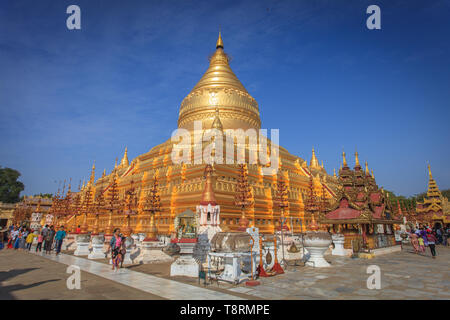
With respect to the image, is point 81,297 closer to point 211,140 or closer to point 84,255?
point 84,255

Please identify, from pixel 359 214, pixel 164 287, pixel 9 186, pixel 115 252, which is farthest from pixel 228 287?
pixel 9 186

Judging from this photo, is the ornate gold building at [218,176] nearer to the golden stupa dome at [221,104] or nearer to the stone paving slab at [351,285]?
the golden stupa dome at [221,104]

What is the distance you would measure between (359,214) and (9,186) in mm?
78097

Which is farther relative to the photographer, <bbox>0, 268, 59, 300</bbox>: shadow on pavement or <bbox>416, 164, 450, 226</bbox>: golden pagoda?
<bbox>416, 164, 450, 226</bbox>: golden pagoda

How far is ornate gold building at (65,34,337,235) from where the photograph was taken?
24.0m

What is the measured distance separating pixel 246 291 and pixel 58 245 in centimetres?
1344

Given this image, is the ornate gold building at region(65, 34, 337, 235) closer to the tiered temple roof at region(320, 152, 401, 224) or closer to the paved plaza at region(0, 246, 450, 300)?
the tiered temple roof at region(320, 152, 401, 224)

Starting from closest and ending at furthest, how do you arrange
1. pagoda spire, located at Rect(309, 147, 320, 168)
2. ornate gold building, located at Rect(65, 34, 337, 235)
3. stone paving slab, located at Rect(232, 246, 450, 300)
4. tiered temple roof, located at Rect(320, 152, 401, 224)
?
stone paving slab, located at Rect(232, 246, 450, 300) < tiered temple roof, located at Rect(320, 152, 401, 224) < ornate gold building, located at Rect(65, 34, 337, 235) < pagoda spire, located at Rect(309, 147, 320, 168)

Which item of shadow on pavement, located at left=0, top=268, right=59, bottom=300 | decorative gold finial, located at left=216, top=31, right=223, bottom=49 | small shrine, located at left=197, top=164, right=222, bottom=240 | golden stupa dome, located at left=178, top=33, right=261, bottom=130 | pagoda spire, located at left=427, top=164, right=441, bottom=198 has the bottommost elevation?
shadow on pavement, located at left=0, top=268, right=59, bottom=300

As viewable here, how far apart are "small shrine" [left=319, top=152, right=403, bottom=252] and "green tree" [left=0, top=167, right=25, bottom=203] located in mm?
74936

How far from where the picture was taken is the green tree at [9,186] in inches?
2488

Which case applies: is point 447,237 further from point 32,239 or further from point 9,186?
point 9,186

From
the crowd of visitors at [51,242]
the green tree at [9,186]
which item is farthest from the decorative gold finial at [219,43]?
the green tree at [9,186]

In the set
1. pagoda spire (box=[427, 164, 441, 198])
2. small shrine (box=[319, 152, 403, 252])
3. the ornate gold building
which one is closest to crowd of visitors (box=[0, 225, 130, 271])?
the ornate gold building
